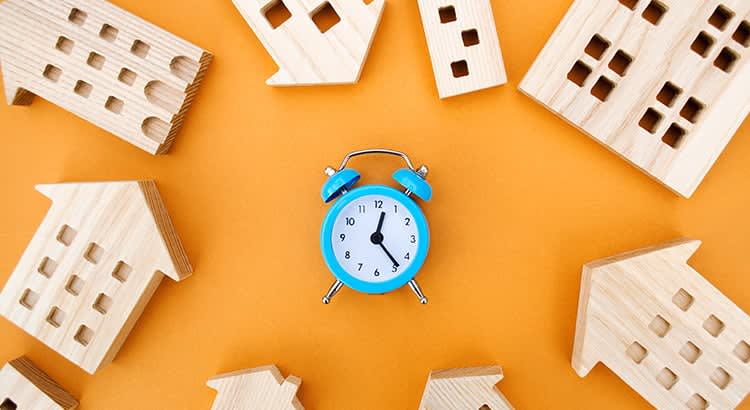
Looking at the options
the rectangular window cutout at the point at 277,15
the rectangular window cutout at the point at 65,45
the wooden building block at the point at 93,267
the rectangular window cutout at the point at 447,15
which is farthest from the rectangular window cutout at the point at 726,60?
the rectangular window cutout at the point at 65,45

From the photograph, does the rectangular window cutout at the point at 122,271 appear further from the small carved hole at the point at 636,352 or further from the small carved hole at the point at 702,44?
the small carved hole at the point at 702,44

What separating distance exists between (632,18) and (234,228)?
668 mm

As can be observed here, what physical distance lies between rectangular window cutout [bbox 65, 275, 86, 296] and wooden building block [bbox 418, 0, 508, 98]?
0.64 meters

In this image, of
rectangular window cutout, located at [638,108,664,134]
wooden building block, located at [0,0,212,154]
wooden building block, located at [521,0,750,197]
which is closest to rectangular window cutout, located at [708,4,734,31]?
wooden building block, located at [521,0,750,197]

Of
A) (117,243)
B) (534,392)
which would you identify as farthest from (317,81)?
(534,392)

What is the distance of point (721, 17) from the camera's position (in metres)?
0.69

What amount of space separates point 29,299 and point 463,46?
0.79 meters

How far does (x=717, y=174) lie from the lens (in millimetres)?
712

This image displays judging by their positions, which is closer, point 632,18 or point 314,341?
point 632,18

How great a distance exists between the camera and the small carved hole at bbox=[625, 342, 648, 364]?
702mm

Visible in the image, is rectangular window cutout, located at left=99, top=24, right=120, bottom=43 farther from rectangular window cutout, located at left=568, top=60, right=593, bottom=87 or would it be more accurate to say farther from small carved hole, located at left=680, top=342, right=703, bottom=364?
small carved hole, located at left=680, top=342, right=703, bottom=364

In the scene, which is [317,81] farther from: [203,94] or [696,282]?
[696,282]

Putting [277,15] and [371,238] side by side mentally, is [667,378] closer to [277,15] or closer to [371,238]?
[371,238]

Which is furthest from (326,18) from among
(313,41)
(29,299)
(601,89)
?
(29,299)
